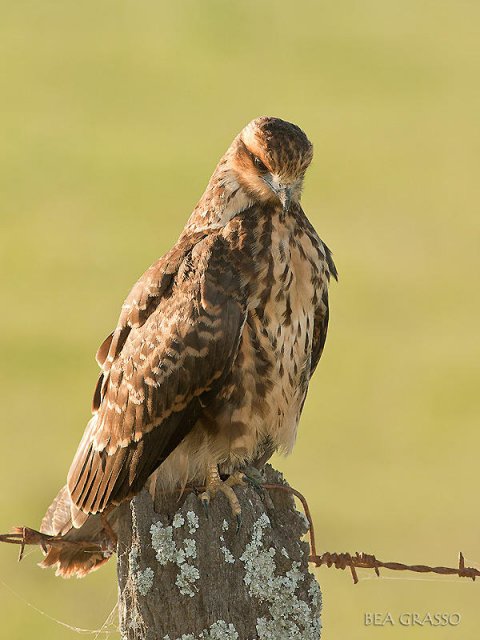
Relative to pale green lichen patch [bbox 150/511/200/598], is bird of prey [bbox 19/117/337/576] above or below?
above

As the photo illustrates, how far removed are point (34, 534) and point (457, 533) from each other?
789 centimetres

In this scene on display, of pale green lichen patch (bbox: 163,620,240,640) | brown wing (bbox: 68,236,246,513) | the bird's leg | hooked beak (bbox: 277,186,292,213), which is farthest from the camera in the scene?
hooked beak (bbox: 277,186,292,213)

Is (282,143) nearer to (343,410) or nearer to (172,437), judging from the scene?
(172,437)

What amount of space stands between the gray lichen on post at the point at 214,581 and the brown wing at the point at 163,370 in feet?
2.34

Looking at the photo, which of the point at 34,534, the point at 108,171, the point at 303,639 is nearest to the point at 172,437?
the point at 34,534

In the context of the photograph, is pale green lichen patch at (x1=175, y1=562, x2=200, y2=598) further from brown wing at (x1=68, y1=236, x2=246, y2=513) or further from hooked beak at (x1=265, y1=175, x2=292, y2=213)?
hooked beak at (x1=265, y1=175, x2=292, y2=213)

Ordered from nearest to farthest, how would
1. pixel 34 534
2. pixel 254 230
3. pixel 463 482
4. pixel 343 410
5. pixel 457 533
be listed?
pixel 34 534 < pixel 254 230 < pixel 457 533 < pixel 463 482 < pixel 343 410

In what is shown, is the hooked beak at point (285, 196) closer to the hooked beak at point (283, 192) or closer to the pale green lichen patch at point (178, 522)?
the hooked beak at point (283, 192)

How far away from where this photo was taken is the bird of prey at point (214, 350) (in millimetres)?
5617

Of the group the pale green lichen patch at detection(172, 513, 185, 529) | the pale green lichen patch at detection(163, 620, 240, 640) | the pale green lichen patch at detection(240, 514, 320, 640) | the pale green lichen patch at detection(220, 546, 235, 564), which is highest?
the pale green lichen patch at detection(172, 513, 185, 529)

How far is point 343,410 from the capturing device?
50.2 ft

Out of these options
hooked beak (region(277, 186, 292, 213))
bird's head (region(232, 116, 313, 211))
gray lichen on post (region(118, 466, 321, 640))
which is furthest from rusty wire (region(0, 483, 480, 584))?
bird's head (region(232, 116, 313, 211))

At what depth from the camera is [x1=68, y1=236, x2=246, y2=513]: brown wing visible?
18.4 feet

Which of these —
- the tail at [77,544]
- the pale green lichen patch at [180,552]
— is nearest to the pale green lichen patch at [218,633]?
the pale green lichen patch at [180,552]
